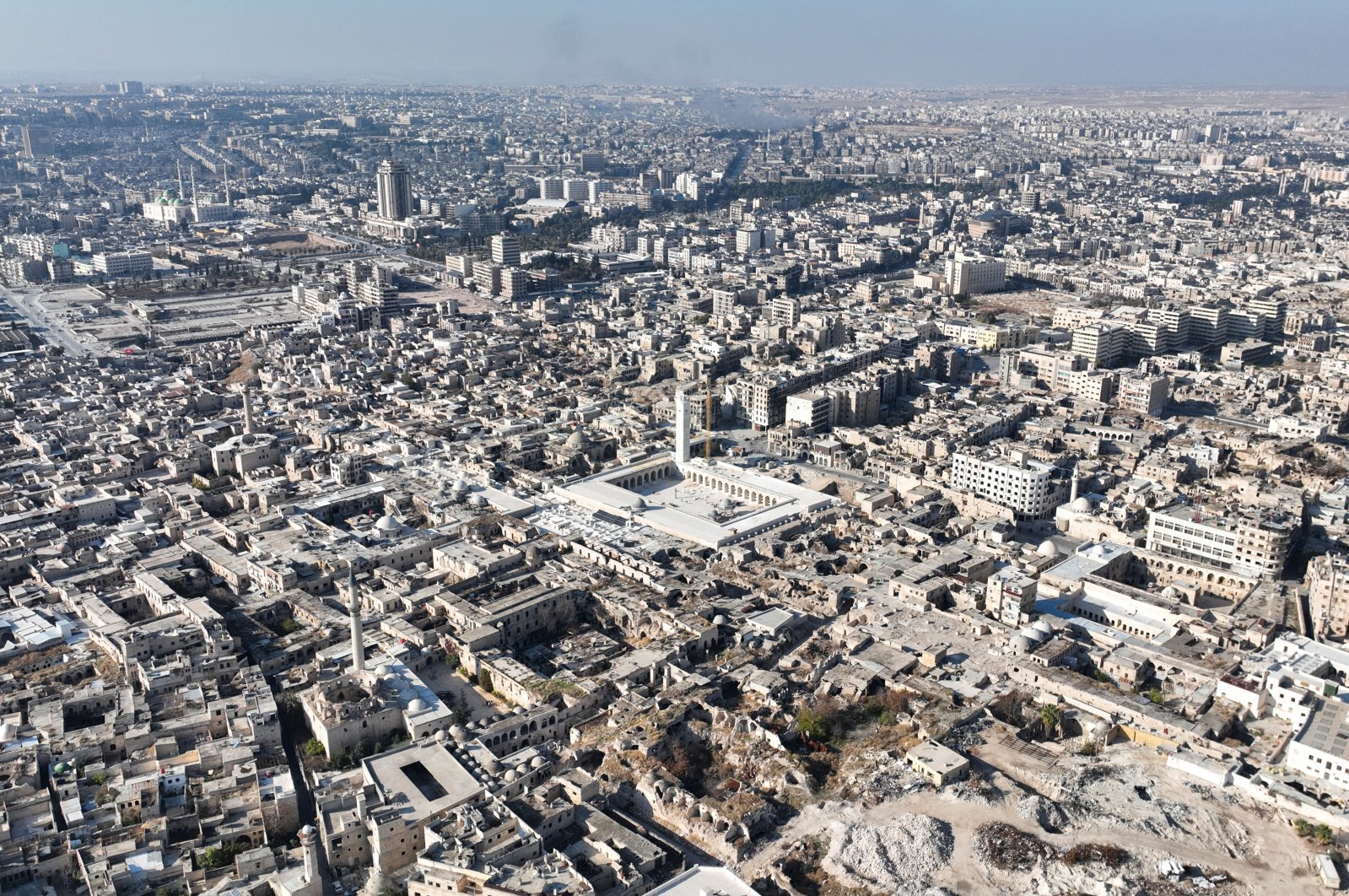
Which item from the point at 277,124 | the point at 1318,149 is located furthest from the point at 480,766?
the point at 277,124

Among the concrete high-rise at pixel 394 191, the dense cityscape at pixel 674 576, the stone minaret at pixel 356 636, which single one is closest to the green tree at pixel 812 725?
the dense cityscape at pixel 674 576

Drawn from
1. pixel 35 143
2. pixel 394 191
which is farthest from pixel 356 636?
pixel 35 143

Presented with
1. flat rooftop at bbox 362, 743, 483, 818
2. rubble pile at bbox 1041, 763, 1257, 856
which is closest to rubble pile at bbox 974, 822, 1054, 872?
rubble pile at bbox 1041, 763, 1257, 856

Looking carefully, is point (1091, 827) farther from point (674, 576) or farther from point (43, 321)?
point (43, 321)

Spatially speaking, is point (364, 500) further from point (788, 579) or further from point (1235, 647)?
point (1235, 647)

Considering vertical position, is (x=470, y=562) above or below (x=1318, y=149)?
below

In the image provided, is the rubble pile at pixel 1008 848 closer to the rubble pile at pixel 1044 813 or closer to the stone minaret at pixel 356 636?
the rubble pile at pixel 1044 813

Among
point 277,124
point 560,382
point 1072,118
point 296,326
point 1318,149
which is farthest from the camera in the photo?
point 1072,118
